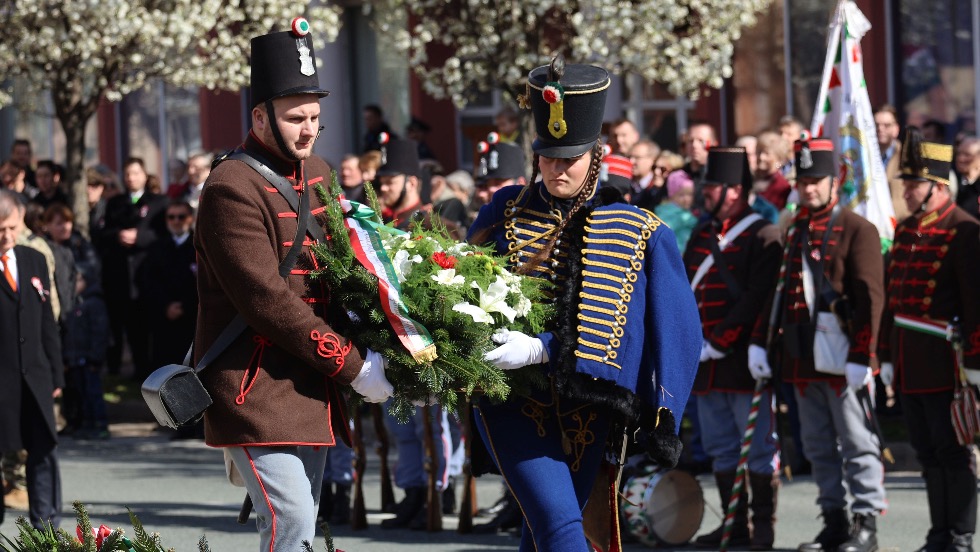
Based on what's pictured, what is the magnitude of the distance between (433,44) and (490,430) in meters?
15.3

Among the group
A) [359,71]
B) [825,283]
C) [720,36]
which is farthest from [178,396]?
[359,71]

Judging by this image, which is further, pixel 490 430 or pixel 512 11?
pixel 512 11

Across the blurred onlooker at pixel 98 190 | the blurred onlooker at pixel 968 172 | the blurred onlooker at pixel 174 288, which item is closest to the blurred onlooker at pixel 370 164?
the blurred onlooker at pixel 174 288

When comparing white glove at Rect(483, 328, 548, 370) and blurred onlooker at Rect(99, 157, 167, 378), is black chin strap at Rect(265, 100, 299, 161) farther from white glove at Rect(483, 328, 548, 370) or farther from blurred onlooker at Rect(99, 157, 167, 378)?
blurred onlooker at Rect(99, 157, 167, 378)

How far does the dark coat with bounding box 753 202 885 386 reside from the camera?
8.20 m

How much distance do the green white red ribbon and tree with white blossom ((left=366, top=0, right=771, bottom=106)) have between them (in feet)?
27.4

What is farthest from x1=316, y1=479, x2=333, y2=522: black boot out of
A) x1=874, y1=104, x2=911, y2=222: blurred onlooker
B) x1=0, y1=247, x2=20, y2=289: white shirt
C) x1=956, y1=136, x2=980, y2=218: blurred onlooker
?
x1=874, y1=104, x2=911, y2=222: blurred onlooker

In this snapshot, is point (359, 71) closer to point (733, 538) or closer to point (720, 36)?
A: point (720, 36)

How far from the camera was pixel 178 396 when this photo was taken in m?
5.05

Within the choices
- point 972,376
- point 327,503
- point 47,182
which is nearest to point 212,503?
point 327,503

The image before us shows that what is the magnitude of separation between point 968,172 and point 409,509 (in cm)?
532

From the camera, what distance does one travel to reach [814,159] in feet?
27.6

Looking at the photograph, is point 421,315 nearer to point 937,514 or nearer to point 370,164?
point 937,514

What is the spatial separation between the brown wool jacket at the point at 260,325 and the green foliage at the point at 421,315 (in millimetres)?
105
